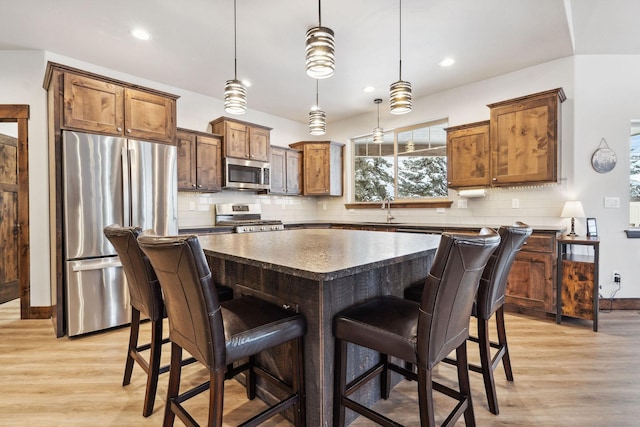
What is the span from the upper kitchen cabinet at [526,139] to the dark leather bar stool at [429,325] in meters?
2.73

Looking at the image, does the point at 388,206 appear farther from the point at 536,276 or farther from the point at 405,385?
the point at 405,385

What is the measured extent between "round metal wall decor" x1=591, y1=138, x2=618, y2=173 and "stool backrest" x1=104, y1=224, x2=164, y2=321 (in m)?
4.30

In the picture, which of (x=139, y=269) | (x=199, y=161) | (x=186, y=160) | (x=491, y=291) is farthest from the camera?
(x=199, y=161)

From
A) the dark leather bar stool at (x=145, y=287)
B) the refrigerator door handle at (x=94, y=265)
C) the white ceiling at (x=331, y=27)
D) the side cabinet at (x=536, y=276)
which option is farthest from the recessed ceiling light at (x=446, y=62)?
the refrigerator door handle at (x=94, y=265)

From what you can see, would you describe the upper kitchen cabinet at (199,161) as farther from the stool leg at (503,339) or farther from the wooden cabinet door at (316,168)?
the stool leg at (503,339)

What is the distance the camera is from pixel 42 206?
129 inches

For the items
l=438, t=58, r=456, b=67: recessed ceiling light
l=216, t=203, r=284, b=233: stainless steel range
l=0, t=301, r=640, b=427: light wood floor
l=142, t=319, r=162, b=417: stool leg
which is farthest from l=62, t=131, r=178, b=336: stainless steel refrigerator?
l=438, t=58, r=456, b=67: recessed ceiling light

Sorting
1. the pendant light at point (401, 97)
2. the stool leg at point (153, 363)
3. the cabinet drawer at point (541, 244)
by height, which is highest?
the pendant light at point (401, 97)

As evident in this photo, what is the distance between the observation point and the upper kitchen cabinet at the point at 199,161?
4098 millimetres

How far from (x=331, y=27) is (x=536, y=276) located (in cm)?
315

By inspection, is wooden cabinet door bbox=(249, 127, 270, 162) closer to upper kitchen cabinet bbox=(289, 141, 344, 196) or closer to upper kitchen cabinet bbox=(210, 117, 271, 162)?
upper kitchen cabinet bbox=(210, 117, 271, 162)


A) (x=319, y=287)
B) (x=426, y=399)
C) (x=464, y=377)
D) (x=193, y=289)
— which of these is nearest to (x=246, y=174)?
(x=319, y=287)

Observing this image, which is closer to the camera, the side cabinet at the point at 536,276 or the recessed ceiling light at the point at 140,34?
the recessed ceiling light at the point at 140,34

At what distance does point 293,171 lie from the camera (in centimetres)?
558
